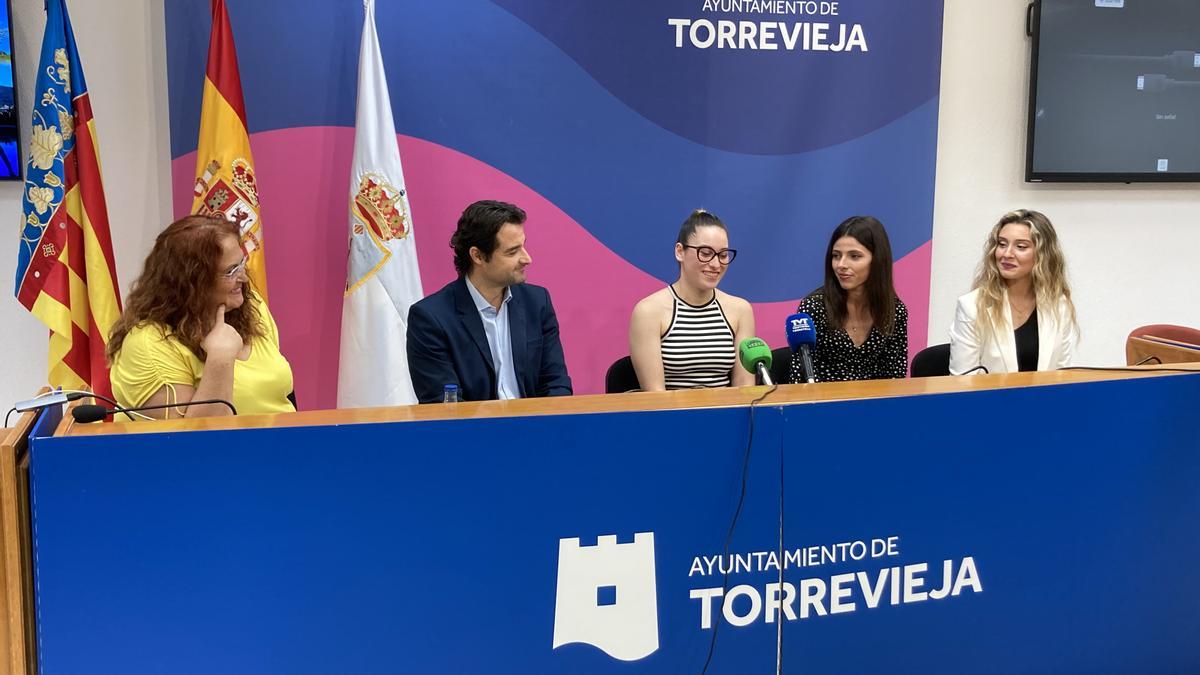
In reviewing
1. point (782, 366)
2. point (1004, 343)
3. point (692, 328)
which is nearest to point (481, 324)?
point (692, 328)

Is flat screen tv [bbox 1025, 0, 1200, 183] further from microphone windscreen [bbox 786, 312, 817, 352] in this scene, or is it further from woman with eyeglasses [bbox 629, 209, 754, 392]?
microphone windscreen [bbox 786, 312, 817, 352]

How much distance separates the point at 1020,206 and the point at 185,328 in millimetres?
3755

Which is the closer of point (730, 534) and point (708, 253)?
point (730, 534)

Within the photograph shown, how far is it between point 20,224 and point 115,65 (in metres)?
0.70

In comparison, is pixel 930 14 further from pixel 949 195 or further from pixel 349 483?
pixel 349 483

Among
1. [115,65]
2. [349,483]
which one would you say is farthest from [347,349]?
[349,483]

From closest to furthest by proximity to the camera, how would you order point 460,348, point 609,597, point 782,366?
point 609,597 → point 460,348 → point 782,366

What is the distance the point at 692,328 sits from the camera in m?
3.37

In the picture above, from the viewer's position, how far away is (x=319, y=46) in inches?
154

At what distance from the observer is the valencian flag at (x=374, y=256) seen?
12.5ft

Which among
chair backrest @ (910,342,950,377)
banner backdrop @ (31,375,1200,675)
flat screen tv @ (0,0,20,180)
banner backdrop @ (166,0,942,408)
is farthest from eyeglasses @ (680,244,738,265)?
flat screen tv @ (0,0,20,180)

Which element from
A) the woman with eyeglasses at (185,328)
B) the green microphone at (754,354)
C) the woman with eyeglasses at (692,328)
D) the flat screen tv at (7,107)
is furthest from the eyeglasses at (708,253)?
the flat screen tv at (7,107)

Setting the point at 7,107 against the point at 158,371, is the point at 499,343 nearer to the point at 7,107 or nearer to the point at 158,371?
the point at 158,371

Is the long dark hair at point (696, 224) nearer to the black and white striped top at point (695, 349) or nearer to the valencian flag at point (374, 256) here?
the black and white striped top at point (695, 349)
